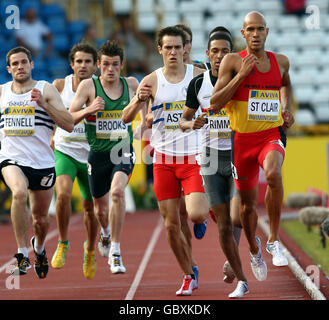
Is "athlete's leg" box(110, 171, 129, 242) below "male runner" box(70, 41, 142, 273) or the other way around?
below

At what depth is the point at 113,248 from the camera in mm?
9422

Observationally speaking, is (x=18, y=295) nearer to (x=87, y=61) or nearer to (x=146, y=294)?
(x=146, y=294)

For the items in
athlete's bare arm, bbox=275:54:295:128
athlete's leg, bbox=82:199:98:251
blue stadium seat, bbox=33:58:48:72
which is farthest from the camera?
blue stadium seat, bbox=33:58:48:72

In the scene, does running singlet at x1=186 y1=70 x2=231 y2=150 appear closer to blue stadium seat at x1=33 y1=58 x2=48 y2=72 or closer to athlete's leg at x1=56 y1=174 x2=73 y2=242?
athlete's leg at x1=56 y1=174 x2=73 y2=242

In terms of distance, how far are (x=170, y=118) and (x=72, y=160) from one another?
7.70 feet

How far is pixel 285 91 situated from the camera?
326 inches

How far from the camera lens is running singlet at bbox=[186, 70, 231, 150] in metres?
8.37

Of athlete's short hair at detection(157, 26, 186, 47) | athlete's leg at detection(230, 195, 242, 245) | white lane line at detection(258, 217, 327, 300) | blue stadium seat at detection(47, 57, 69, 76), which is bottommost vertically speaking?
white lane line at detection(258, 217, 327, 300)

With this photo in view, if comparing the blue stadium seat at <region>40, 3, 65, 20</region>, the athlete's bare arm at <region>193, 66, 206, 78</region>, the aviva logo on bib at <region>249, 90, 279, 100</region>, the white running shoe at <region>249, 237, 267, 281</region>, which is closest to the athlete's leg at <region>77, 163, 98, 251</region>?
the athlete's bare arm at <region>193, 66, 206, 78</region>

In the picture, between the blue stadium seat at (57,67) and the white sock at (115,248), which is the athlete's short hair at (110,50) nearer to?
the white sock at (115,248)

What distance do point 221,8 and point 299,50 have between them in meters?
2.83

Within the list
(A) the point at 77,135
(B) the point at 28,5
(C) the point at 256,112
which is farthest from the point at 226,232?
(B) the point at 28,5

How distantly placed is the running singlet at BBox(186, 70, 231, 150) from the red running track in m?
1.53

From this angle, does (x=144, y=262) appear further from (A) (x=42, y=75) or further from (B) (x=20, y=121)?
(A) (x=42, y=75)
